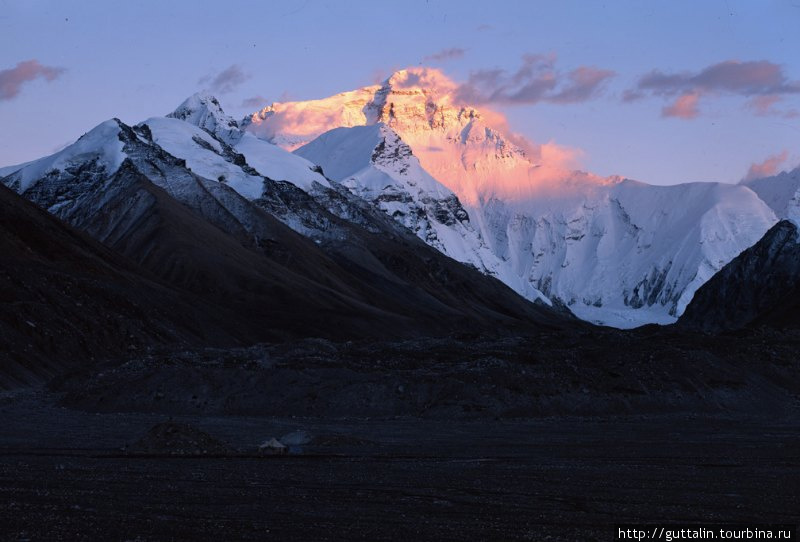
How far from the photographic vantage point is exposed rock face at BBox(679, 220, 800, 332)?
181 m

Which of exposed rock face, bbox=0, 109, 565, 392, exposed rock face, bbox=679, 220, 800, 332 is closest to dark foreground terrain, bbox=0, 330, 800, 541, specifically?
exposed rock face, bbox=0, 109, 565, 392

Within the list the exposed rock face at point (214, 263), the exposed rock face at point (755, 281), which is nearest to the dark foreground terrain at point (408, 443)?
the exposed rock face at point (214, 263)

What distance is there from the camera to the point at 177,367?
6169 centimetres

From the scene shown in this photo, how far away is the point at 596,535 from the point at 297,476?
1151 cm

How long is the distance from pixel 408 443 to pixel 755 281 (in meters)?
154

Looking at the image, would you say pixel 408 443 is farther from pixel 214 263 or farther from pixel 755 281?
pixel 755 281

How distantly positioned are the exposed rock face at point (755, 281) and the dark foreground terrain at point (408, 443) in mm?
96806

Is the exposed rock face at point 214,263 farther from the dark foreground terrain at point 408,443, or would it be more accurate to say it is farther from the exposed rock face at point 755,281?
the dark foreground terrain at point 408,443

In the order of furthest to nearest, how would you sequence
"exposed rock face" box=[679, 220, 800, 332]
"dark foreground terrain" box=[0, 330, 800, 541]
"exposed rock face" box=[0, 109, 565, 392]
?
"exposed rock face" box=[679, 220, 800, 332] < "exposed rock face" box=[0, 109, 565, 392] < "dark foreground terrain" box=[0, 330, 800, 541]

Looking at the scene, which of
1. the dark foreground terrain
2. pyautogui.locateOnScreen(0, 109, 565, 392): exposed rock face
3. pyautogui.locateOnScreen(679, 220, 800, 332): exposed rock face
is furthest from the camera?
pyautogui.locateOnScreen(679, 220, 800, 332): exposed rock face

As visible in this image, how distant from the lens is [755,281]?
18850cm

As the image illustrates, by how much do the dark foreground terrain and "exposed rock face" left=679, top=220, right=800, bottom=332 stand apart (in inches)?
3811

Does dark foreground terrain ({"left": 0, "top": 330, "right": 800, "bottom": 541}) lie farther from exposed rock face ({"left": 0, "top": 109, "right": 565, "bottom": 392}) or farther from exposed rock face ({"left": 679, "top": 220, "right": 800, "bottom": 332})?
exposed rock face ({"left": 679, "top": 220, "right": 800, "bottom": 332})

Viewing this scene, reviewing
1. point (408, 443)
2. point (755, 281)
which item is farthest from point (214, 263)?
point (408, 443)
